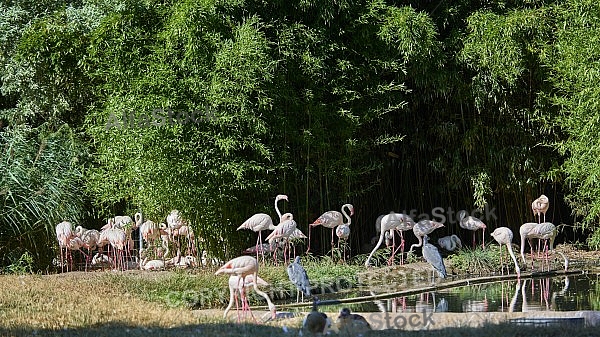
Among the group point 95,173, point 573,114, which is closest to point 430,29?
point 573,114

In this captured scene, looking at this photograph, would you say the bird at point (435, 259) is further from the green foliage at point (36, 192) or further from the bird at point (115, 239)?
the green foliage at point (36, 192)

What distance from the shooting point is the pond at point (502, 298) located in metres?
6.91

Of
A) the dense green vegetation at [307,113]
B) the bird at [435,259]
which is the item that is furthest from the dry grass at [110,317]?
the bird at [435,259]

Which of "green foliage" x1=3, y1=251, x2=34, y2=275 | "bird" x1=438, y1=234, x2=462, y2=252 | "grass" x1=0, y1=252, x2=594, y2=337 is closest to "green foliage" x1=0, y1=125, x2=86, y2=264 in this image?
"green foliage" x1=3, y1=251, x2=34, y2=275

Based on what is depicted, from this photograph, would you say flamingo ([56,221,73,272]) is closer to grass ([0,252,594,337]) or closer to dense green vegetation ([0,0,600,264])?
dense green vegetation ([0,0,600,264])

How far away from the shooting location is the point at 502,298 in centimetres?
753

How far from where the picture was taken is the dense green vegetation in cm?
923

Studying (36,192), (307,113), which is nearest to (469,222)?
(307,113)

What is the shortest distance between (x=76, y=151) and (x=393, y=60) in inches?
143

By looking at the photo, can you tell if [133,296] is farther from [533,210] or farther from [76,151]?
[533,210]

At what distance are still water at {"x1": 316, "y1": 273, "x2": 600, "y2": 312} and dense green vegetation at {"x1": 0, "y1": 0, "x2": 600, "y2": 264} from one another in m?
2.04

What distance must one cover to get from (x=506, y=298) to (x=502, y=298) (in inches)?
1.3

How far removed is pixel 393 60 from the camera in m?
10.1

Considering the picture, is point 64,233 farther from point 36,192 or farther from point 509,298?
point 509,298
